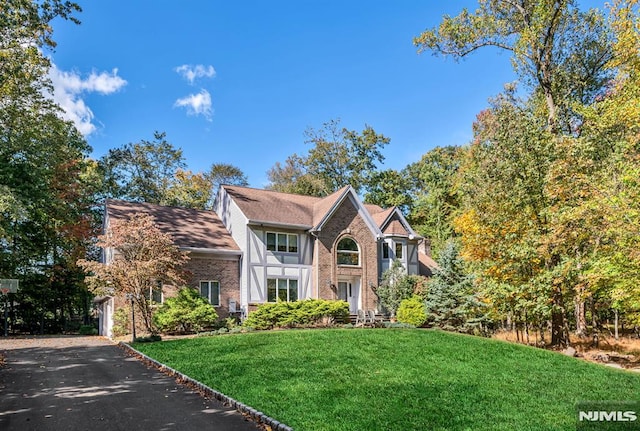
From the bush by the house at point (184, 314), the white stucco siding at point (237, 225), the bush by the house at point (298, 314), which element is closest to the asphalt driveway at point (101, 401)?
the bush by the house at point (184, 314)

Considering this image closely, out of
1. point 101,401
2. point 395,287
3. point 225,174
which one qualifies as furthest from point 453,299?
point 225,174

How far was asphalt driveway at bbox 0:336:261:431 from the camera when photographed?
710cm

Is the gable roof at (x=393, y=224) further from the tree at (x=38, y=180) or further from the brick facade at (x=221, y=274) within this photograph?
the tree at (x=38, y=180)

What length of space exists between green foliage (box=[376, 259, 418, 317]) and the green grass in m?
9.99

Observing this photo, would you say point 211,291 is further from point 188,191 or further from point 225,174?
point 225,174

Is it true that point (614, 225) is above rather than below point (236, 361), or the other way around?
above

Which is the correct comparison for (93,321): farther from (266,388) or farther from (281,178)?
(266,388)

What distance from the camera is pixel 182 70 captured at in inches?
926

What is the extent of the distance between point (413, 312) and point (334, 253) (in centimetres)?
583

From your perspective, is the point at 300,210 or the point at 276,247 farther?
the point at 300,210

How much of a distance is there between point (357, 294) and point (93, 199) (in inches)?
880

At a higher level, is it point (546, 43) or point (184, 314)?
point (546, 43)

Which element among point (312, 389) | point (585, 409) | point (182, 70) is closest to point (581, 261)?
point (585, 409)

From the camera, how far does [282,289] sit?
25.0 meters
